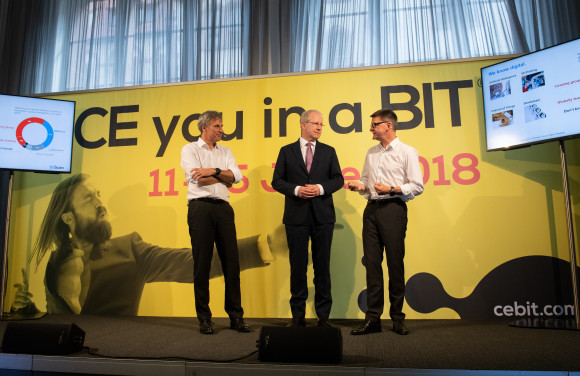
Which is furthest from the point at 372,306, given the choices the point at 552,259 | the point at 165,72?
the point at 165,72

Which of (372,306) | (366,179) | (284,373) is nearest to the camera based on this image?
(284,373)

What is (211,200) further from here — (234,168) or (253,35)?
(253,35)

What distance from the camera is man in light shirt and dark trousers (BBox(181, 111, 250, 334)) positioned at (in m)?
3.37

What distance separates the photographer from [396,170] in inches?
131

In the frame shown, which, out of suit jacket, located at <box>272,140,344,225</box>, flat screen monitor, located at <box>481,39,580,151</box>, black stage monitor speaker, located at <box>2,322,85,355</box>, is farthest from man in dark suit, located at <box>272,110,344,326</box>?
black stage monitor speaker, located at <box>2,322,85,355</box>

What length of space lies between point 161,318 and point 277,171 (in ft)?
5.92

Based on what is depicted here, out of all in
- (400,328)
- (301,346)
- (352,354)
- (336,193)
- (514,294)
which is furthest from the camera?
(336,193)

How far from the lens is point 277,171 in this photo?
11.6 feet

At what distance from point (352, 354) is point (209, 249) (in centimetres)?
138

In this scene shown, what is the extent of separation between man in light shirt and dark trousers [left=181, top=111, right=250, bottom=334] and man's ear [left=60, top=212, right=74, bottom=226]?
5.94 feet

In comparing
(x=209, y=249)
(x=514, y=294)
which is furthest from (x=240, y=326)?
(x=514, y=294)

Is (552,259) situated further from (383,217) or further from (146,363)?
(146,363)

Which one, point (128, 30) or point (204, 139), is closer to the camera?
point (204, 139)

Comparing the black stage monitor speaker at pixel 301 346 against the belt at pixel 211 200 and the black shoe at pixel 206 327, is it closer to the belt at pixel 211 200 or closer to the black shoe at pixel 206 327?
the black shoe at pixel 206 327
